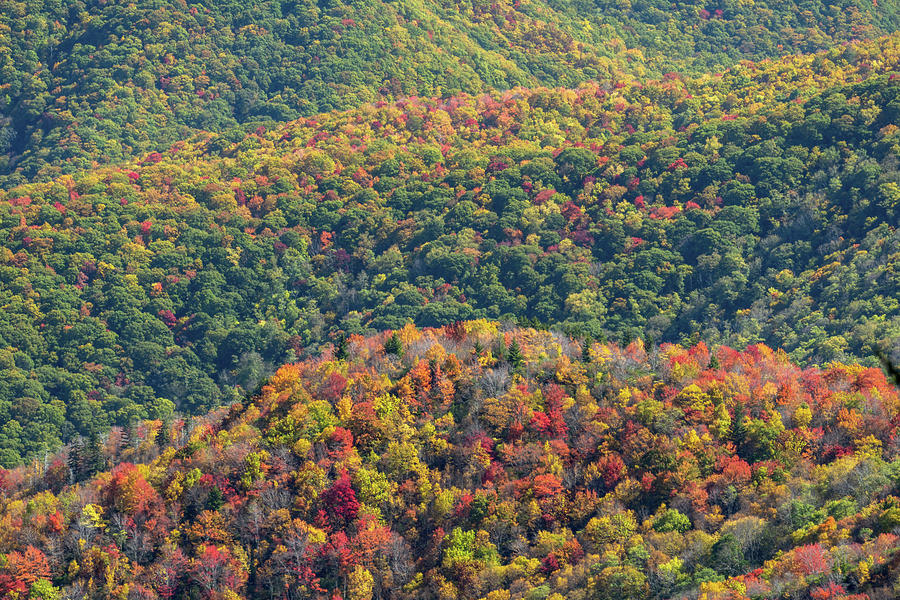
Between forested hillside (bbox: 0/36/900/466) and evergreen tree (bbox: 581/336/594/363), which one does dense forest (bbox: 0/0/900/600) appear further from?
evergreen tree (bbox: 581/336/594/363)

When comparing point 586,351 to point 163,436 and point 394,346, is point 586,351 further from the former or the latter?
point 163,436

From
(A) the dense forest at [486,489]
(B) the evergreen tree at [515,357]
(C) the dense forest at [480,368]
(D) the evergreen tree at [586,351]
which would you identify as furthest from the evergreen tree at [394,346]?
(D) the evergreen tree at [586,351]

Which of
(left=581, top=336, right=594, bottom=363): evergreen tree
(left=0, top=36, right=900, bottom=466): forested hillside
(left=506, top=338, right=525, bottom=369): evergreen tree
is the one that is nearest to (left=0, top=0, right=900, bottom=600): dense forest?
(left=506, top=338, right=525, bottom=369): evergreen tree

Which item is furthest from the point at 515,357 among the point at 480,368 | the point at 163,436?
the point at 163,436

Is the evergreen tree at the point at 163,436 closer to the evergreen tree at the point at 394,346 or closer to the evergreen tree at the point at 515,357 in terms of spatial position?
the evergreen tree at the point at 394,346

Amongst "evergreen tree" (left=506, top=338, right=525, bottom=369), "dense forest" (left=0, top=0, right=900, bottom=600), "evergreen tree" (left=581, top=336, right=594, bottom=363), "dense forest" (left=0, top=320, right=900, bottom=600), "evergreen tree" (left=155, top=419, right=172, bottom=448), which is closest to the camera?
"dense forest" (left=0, top=320, right=900, bottom=600)

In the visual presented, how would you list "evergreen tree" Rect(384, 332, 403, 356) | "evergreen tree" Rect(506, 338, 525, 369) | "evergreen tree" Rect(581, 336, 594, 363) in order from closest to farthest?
"evergreen tree" Rect(506, 338, 525, 369) < "evergreen tree" Rect(581, 336, 594, 363) < "evergreen tree" Rect(384, 332, 403, 356)
